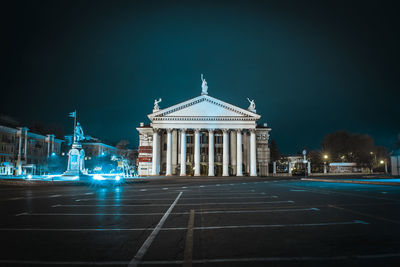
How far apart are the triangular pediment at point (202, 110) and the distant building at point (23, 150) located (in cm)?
3269

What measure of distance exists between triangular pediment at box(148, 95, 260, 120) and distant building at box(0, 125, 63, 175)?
32694 millimetres

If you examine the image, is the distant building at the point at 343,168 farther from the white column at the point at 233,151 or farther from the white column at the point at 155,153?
the white column at the point at 155,153

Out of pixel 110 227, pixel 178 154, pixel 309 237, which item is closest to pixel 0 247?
pixel 110 227

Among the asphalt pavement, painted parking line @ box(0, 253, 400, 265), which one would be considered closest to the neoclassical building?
the asphalt pavement

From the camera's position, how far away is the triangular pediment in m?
62.2

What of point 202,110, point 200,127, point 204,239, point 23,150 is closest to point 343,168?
point 200,127

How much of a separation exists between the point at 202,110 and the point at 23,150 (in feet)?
159

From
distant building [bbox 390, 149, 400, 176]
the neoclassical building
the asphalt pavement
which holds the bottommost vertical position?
the asphalt pavement

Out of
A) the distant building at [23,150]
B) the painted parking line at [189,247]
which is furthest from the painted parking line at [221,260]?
the distant building at [23,150]

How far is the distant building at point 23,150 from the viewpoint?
6906 cm

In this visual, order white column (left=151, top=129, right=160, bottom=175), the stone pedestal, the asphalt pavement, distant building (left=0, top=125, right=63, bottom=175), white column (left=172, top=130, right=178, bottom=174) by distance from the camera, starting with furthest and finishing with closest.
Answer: distant building (left=0, top=125, right=63, bottom=175) → white column (left=172, top=130, right=178, bottom=174) → white column (left=151, top=129, right=160, bottom=175) → the stone pedestal → the asphalt pavement

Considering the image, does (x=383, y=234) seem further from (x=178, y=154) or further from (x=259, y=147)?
(x=259, y=147)

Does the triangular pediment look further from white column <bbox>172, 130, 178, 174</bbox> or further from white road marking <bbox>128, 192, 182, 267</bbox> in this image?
white road marking <bbox>128, 192, 182, 267</bbox>

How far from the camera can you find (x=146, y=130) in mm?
71438
